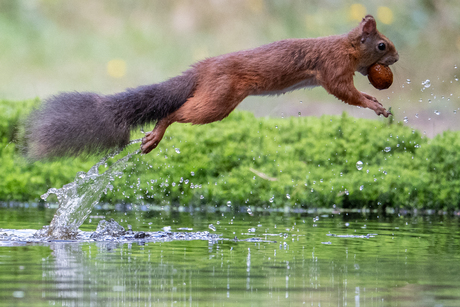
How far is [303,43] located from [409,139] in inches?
184

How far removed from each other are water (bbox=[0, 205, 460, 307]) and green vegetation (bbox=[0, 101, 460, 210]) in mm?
2031

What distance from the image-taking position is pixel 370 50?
6.17m

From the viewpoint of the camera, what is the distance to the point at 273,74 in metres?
5.71

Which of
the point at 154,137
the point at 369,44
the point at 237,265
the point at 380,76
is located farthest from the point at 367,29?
the point at 237,265

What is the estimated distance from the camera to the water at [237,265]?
11.3ft

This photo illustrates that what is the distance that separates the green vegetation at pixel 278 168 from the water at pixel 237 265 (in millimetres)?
2031

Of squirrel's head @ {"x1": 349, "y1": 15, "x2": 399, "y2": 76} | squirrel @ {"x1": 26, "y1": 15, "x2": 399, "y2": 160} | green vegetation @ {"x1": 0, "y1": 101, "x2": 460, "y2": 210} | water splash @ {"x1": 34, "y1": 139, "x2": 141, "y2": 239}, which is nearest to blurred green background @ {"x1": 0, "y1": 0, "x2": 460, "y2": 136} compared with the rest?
green vegetation @ {"x1": 0, "y1": 101, "x2": 460, "y2": 210}

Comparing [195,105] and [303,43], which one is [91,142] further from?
[303,43]

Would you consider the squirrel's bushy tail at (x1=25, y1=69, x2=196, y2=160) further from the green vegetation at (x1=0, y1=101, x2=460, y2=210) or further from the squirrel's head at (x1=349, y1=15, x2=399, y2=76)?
the green vegetation at (x1=0, y1=101, x2=460, y2=210)

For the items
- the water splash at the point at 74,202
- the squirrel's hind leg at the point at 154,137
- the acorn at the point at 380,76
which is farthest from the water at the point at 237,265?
the acorn at the point at 380,76

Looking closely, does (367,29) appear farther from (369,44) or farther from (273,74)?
(273,74)

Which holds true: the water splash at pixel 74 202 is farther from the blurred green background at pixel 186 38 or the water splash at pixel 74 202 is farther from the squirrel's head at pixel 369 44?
the blurred green background at pixel 186 38

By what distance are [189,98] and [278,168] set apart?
4.22m

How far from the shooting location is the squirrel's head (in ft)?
20.1
